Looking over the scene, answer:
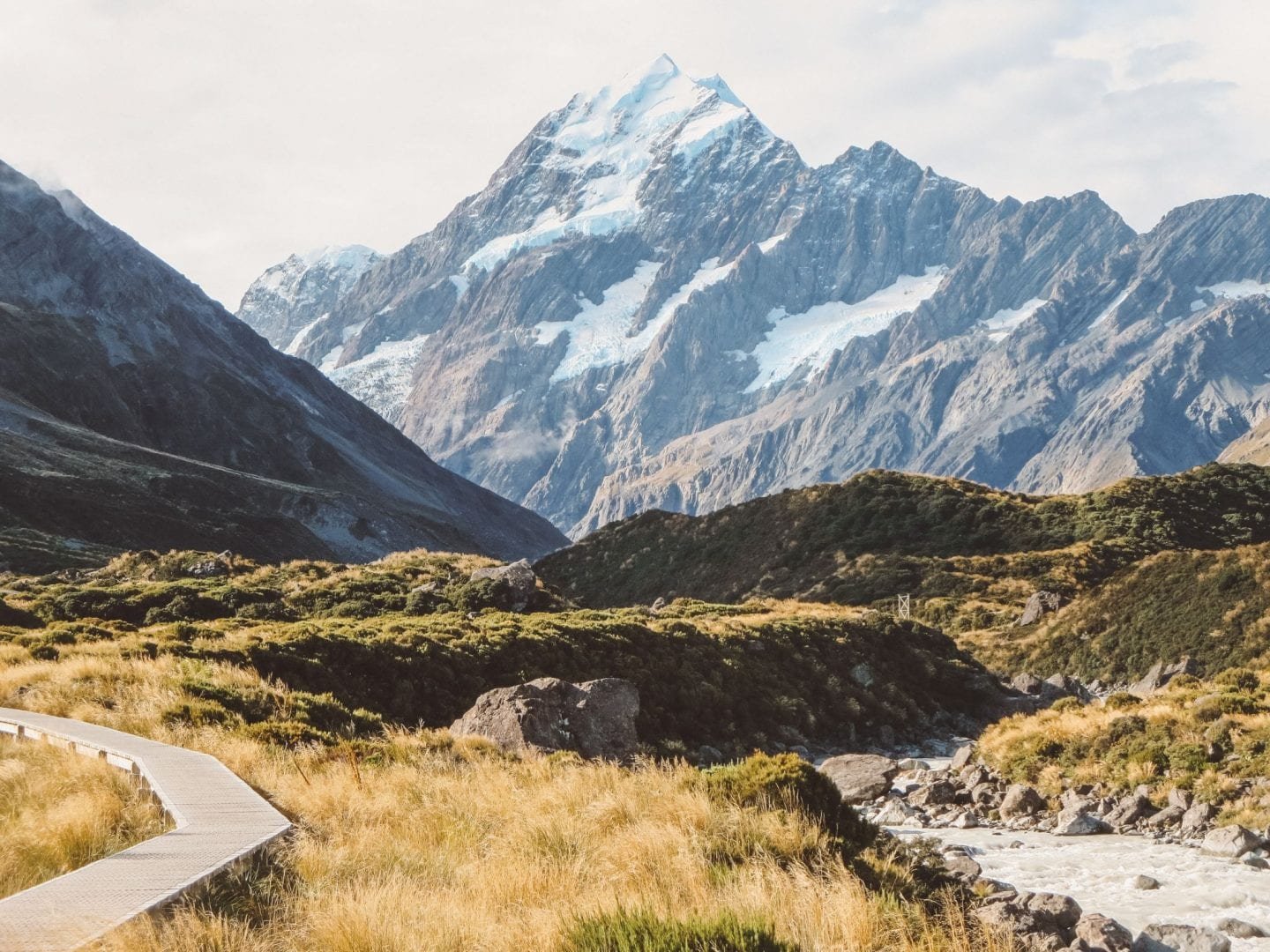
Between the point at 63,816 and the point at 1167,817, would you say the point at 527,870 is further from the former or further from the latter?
the point at 1167,817

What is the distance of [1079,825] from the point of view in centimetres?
2375

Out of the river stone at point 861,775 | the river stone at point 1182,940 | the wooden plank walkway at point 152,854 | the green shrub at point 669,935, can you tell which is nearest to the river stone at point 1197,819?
the river stone at point 861,775

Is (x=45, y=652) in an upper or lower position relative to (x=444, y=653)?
upper

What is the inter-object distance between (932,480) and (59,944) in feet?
307

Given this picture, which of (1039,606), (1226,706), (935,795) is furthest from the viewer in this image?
(1039,606)

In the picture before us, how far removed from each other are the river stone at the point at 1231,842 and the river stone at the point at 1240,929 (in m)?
5.02

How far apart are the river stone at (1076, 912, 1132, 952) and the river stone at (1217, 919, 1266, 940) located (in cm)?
469

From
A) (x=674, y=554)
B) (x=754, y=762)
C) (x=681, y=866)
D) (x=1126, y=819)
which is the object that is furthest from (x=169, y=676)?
(x=674, y=554)

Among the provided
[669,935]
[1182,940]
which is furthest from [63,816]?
[1182,940]

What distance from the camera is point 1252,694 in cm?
2973

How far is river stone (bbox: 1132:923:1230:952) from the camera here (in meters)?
14.0

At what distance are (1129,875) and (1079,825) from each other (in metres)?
4.38

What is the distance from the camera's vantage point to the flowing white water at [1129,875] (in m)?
16.9

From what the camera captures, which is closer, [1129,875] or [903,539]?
[1129,875]
